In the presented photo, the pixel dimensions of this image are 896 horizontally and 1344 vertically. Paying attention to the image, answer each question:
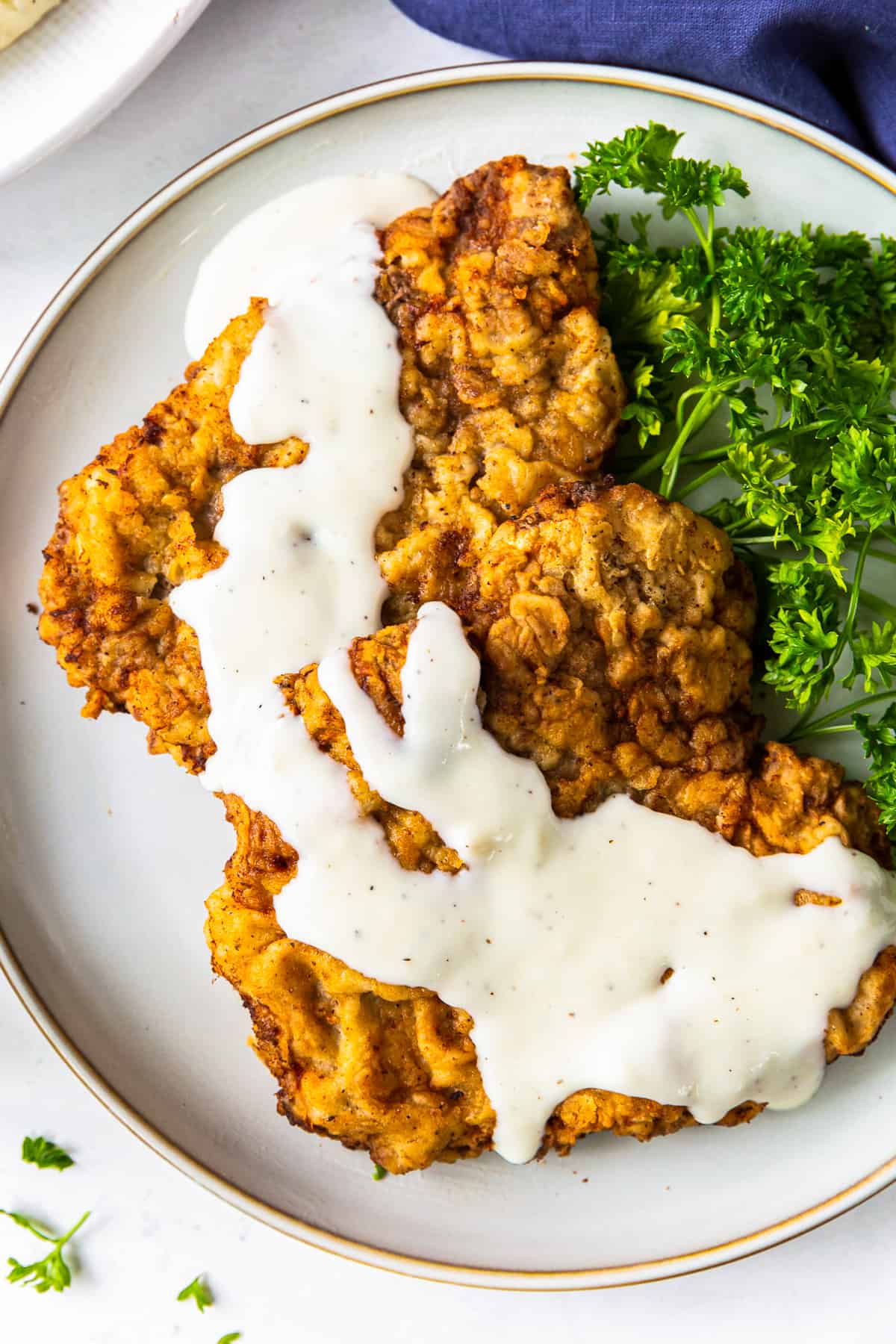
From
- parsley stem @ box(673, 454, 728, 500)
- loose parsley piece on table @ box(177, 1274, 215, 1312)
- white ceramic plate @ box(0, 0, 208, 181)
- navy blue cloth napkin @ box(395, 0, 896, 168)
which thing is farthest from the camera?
loose parsley piece on table @ box(177, 1274, 215, 1312)

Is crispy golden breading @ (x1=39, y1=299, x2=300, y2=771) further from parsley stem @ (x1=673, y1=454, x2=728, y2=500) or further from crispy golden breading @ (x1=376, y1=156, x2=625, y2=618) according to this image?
parsley stem @ (x1=673, y1=454, x2=728, y2=500)

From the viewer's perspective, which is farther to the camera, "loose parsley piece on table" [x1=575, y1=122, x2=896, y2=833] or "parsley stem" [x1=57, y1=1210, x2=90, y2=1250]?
"parsley stem" [x1=57, y1=1210, x2=90, y2=1250]

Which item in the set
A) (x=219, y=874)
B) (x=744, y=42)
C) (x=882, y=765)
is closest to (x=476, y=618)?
(x=882, y=765)

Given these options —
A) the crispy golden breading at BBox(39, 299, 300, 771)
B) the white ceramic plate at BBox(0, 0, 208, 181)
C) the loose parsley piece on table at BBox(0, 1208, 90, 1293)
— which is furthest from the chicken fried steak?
the white ceramic plate at BBox(0, 0, 208, 181)

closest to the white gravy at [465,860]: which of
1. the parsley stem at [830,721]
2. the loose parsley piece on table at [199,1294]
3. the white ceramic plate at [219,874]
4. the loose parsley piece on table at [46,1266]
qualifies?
→ the parsley stem at [830,721]

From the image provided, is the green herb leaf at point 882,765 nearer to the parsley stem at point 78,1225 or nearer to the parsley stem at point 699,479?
the parsley stem at point 699,479

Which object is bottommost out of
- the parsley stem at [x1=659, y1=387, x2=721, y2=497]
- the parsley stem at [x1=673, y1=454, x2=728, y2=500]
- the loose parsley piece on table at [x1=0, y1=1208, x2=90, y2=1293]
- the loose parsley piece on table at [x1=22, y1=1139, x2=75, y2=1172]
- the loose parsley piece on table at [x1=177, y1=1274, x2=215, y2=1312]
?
the loose parsley piece on table at [x1=177, y1=1274, x2=215, y2=1312]
